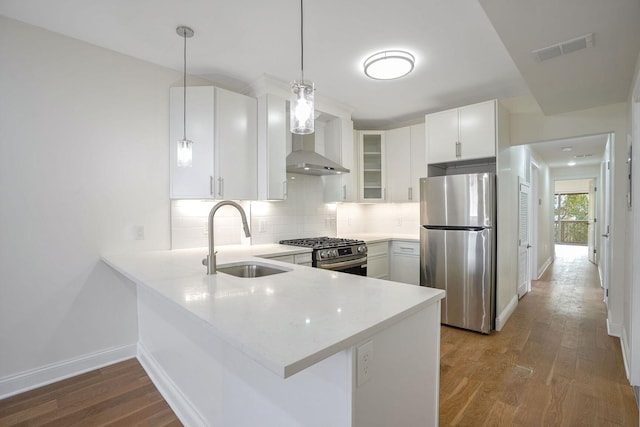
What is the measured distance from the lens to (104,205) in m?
2.43

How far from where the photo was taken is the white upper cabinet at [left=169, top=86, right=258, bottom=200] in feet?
8.87

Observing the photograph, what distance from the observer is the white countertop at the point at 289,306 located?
0.83 m

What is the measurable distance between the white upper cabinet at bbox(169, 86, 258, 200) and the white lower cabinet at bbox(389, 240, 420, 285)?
7.14ft

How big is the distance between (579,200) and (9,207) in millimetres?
14812

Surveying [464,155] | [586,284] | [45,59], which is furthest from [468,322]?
[45,59]

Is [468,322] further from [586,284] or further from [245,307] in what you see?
[586,284]

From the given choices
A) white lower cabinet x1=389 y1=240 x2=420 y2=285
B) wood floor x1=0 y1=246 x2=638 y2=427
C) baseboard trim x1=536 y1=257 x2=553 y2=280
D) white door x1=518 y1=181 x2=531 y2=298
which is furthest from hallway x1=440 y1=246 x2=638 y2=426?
baseboard trim x1=536 y1=257 x2=553 y2=280

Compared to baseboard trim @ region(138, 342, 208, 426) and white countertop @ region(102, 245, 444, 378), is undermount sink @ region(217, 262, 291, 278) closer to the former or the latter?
white countertop @ region(102, 245, 444, 378)

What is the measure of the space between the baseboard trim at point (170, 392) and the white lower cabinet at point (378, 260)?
2229mm

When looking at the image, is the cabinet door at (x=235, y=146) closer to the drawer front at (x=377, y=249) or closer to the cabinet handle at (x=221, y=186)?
the cabinet handle at (x=221, y=186)

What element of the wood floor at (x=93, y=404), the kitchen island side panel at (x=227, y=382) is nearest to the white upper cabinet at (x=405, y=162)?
the kitchen island side panel at (x=227, y=382)

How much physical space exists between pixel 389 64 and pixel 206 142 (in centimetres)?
171

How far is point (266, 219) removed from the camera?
10.9ft

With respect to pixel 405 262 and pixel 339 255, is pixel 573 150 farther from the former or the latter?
pixel 339 255
